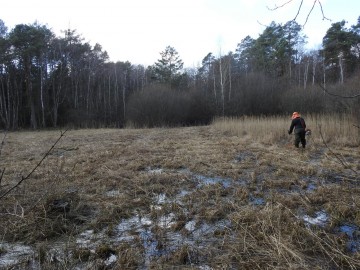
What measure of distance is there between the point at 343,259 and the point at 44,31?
117ft

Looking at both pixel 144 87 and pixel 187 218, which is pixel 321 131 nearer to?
pixel 187 218

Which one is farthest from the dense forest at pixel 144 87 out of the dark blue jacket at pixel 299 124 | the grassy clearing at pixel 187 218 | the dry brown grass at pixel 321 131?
the grassy clearing at pixel 187 218

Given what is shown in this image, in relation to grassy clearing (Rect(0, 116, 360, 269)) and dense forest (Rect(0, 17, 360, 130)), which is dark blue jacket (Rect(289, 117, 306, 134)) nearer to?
grassy clearing (Rect(0, 116, 360, 269))

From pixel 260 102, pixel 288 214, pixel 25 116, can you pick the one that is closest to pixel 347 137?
pixel 288 214

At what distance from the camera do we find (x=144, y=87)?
33812mm

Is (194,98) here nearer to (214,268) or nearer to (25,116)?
(25,116)

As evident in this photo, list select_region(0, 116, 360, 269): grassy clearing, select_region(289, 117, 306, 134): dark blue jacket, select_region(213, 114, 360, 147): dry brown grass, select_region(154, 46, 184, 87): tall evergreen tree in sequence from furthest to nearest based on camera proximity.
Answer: select_region(154, 46, 184, 87): tall evergreen tree < select_region(213, 114, 360, 147): dry brown grass < select_region(289, 117, 306, 134): dark blue jacket < select_region(0, 116, 360, 269): grassy clearing

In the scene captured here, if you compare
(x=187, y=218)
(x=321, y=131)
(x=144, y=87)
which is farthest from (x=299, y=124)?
(x=144, y=87)

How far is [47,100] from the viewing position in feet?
107

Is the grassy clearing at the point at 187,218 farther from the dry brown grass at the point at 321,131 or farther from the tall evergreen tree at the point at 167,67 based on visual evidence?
the tall evergreen tree at the point at 167,67

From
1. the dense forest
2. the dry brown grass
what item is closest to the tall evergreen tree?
the dense forest

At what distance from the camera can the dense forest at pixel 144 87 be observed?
95.4 feet

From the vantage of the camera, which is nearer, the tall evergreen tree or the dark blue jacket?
the dark blue jacket

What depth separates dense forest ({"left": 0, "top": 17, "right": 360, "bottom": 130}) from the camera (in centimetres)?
2908
